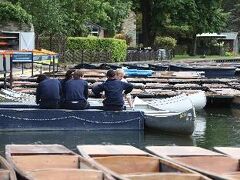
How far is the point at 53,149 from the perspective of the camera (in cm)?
1095

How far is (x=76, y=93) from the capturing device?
16.9 metres

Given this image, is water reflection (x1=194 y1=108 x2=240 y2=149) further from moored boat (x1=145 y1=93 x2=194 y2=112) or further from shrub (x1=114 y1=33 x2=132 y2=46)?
shrub (x1=114 y1=33 x2=132 y2=46)

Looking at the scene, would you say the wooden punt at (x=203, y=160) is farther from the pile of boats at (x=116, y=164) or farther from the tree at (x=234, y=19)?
the tree at (x=234, y=19)

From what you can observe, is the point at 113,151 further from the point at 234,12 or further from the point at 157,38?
the point at 234,12

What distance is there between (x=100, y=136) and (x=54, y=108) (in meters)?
1.41

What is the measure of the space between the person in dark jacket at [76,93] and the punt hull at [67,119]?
0.21 meters

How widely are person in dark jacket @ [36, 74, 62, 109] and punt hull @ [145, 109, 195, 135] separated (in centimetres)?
256

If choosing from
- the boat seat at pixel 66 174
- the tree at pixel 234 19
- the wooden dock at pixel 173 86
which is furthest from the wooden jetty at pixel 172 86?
the tree at pixel 234 19

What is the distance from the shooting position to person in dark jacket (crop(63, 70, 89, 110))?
16.8 m

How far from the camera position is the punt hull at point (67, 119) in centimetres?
1691

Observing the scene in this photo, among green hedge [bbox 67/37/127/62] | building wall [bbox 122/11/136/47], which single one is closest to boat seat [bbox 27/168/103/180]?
green hedge [bbox 67/37/127/62]

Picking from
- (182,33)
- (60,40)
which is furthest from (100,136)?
(182,33)

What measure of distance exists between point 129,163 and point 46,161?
4.17 feet

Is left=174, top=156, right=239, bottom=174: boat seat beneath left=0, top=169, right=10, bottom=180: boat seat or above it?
beneath
